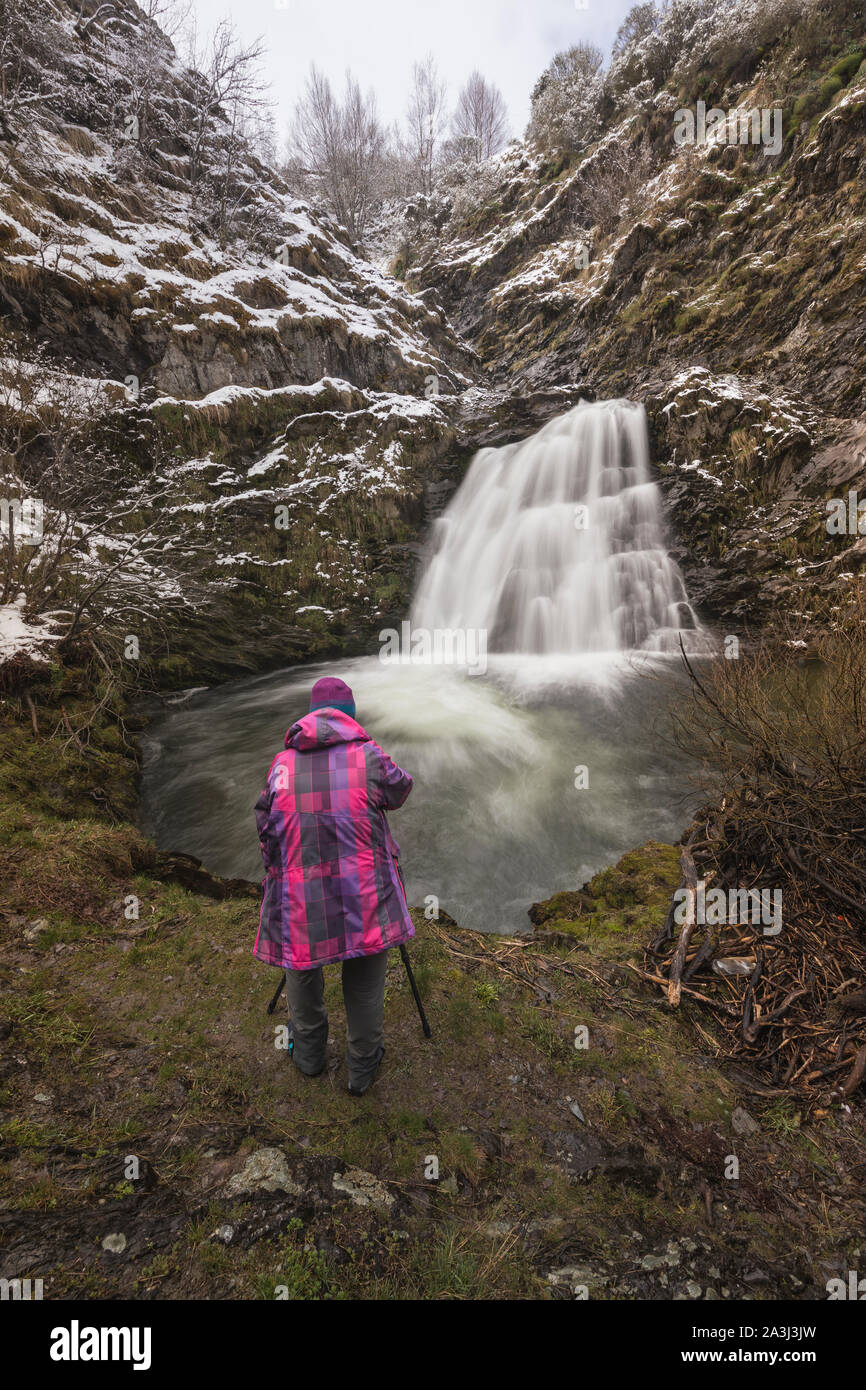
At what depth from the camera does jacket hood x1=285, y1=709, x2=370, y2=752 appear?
2600mm

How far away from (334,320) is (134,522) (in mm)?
10613

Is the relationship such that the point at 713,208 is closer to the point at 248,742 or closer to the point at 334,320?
the point at 334,320

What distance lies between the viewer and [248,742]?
9.89 meters

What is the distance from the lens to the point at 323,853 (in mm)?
2551

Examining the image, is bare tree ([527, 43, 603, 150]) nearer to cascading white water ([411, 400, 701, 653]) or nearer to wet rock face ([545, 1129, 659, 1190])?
cascading white water ([411, 400, 701, 653])

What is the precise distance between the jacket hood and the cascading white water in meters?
11.1

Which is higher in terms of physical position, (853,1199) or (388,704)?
(388,704)

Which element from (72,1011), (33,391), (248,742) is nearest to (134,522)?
(33,391)

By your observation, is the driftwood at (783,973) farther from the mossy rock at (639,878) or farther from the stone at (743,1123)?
the mossy rock at (639,878)

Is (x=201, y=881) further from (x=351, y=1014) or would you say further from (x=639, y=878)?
(x=639, y=878)

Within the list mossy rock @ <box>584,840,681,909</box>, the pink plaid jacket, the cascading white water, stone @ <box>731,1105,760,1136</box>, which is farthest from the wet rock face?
the cascading white water

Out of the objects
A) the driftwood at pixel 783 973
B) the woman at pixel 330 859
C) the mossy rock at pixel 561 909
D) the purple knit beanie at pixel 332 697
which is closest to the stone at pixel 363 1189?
the woman at pixel 330 859

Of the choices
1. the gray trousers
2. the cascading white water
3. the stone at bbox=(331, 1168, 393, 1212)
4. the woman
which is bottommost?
the stone at bbox=(331, 1168, 393, 1212)

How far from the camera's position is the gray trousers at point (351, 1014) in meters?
2.73
